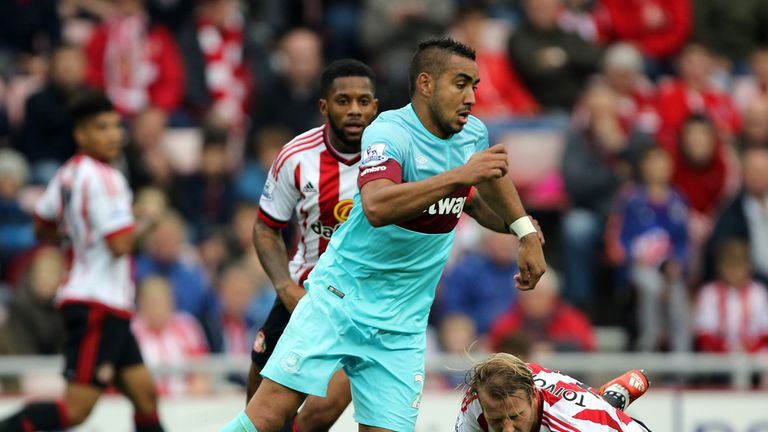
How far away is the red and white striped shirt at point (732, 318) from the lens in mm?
11695

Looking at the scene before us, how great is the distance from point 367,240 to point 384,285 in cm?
23

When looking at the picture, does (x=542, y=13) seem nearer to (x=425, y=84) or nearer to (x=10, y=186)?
(x=10, y=186)

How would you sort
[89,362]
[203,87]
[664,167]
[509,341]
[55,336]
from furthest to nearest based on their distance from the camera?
[203,87], [664,167], [55,336], [509,341], [89,362]

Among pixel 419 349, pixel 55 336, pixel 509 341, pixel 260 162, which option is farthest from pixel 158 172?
pixel 419 349

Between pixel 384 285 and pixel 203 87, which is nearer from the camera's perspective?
pixel 384 285

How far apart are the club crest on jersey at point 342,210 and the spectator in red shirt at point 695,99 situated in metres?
6.92

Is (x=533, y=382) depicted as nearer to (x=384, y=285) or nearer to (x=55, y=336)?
(x=384, y=285)

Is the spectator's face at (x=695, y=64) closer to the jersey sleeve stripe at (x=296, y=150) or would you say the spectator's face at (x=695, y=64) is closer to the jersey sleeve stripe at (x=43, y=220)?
the jersey sleeve stripe at (x=43, y=220)

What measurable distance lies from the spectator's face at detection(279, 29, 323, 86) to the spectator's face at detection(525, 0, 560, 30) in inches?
81.4

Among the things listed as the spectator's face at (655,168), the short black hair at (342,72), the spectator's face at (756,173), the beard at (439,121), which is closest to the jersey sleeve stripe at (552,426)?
the beard at (439,121)

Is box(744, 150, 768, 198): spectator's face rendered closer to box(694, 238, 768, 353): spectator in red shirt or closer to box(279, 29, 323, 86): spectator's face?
box(694, 238, 768, 353): spectator in red shirt

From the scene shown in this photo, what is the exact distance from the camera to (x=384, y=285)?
6.53 m

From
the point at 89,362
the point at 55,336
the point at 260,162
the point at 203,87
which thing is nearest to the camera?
the point at 89,362

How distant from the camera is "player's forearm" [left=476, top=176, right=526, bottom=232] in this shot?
6.44 metres
